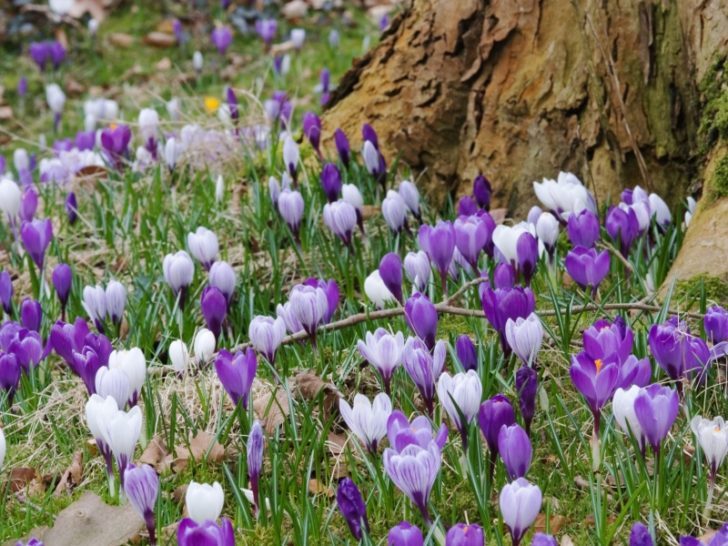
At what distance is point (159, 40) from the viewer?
8.99 metres

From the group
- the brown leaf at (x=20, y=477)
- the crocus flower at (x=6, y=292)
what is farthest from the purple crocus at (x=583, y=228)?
the crocus flower at (x=6, y=292)

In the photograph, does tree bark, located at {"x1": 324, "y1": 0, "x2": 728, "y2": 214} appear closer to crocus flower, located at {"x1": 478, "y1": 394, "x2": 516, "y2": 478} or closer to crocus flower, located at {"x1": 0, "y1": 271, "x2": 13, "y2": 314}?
crocus flower, located at {"x1": 0, "y1": 271, "x2": 13, "y2": 314}

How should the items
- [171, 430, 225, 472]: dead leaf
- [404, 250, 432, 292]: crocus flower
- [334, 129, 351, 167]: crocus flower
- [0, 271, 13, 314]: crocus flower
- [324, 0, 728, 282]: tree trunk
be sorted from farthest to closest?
[334, 129, 351, 167]: crocus flower
[324, 0, 728, 282]: tree trunk
[0, 271, 13, 314]: crocus flower
[404, 250, 432, 292]: crocus flower
[171, 430, 225, 472]: dead leaf

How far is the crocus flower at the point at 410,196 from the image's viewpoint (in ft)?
11.9

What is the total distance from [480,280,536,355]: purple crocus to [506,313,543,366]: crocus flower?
0.07 metres

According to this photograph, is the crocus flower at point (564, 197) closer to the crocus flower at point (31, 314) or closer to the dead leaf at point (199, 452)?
the dead leaf at point (199, 452)

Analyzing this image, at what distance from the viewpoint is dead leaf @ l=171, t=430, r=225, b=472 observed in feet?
8.18

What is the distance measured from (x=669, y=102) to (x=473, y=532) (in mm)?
2344

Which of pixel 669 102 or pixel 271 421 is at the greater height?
pixel 669 102

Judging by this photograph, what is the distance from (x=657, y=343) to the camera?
7.76ft

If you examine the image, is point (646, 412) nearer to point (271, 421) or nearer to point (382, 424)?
point (382, 424)

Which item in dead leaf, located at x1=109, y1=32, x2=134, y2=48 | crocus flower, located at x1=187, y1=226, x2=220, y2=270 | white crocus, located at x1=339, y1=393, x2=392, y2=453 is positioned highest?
white crocus, located at x1=339, y1=393, x2=392, y2=453

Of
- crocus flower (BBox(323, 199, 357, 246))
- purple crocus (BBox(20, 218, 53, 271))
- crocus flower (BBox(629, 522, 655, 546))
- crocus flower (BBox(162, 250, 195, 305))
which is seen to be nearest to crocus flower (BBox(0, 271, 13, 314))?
purple crocus (BBox(20, 218, 53, 271))

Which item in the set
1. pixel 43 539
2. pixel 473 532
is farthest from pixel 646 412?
pixel 43 539
